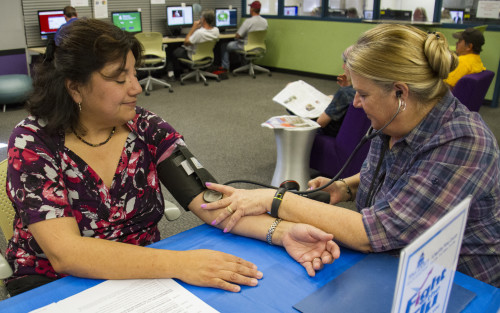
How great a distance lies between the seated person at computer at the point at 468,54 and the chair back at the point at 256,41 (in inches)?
138

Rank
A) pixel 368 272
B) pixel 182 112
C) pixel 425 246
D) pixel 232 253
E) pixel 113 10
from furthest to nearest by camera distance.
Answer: pixel 113 10 < pixel 182 112 < pixel 232 253 < pixel 368 272 < pixel 425 246

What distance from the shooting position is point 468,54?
15.0 feet

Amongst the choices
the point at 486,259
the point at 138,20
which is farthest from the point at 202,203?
the point at 138,20

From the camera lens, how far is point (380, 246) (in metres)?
1.17

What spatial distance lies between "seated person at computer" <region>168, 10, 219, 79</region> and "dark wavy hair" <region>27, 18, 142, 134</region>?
18.0 ft

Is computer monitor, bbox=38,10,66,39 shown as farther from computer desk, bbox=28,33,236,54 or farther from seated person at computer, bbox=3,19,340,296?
seated person at computer, bbox=3,19,340,296

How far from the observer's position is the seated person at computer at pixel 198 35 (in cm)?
668

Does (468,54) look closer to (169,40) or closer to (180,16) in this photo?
(169,40)

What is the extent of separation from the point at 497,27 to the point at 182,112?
403cm

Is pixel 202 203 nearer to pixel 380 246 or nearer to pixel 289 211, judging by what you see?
pixel 289 211

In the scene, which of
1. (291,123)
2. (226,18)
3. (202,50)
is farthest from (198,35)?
(291,123)

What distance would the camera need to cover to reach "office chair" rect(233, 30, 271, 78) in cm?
745

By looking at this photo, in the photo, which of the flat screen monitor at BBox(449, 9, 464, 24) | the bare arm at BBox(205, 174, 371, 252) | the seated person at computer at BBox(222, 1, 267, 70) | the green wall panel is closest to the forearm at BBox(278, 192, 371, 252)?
the bare arm at BBox(205, 174, 371, 252)

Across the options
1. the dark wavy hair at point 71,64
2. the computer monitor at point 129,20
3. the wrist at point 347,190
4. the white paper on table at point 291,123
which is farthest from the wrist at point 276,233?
the computer monitor at point 129,20
